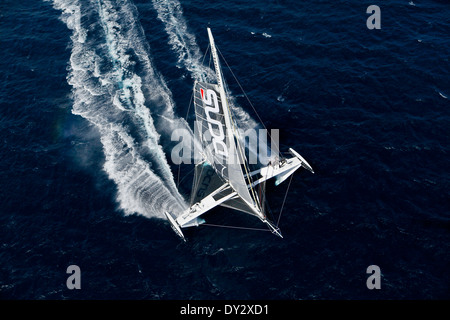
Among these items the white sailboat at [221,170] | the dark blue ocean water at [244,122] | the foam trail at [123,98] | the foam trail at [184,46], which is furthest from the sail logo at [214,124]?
the foam trail at [184,46]

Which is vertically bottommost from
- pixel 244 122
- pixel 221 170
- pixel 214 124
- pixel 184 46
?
pixel 221 170

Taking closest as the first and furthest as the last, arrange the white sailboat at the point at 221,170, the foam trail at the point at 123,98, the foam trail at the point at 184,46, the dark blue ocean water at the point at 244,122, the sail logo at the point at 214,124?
the dark blue ocean water at the point at 244,122, the sail logo at the point at 214,124, the white sailboat at the point at 221,170, the foam trail at the point at 123,98, the foam trail at the point at 184,46

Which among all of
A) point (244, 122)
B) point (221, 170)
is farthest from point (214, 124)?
point (244, 122)

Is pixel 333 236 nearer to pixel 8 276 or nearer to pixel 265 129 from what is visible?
pixel 265 129

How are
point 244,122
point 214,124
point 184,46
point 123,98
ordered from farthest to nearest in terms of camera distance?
1. point 184,46
2. point 123,98
3. point 244,122
4. point 214,124

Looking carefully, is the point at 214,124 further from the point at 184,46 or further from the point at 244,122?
the point at 184,46

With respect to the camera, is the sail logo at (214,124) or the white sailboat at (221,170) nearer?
the sail logo at (214,124)

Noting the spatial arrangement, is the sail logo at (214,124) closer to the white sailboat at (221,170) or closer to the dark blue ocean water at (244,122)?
the white sailboat at (221,170)
